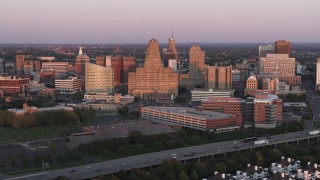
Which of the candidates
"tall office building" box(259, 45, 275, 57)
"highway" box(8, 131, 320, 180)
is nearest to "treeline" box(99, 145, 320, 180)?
"highway" box(8, 131, 320, 180)

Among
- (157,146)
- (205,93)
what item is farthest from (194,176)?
(205,93)

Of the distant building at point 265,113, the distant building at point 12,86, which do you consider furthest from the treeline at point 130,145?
the distant building at point 12,86

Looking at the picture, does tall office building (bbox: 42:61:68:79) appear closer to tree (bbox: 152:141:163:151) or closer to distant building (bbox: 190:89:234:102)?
distant building (bbox: 190:89:234:102)

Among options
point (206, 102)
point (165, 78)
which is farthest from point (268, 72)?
point (206, 102)

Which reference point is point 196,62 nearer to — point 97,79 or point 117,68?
point 117,68

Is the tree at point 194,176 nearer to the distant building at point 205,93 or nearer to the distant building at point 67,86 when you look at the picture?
the distant building at point 205,93
